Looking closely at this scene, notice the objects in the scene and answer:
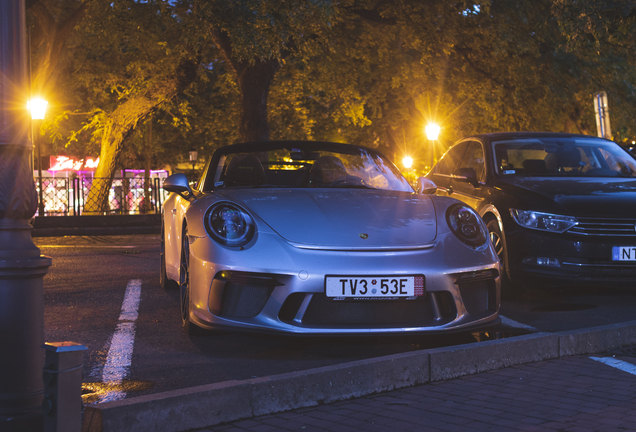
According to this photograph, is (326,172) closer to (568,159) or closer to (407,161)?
(568,159)

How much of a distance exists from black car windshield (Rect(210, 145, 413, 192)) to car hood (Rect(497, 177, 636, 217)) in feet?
4.63

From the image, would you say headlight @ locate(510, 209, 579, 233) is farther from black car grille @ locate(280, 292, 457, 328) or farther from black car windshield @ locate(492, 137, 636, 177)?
black car grille @ locate(280, 292, 457, 328)

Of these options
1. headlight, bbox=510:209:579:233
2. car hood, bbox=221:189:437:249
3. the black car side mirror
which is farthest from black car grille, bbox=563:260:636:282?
car hood, bbox=221:189:437:249

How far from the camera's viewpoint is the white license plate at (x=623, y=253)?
240 inches

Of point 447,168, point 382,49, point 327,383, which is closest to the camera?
point 327,383

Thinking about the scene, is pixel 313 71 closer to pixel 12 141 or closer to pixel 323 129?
pixel 323 129

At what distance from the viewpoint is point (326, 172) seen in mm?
5750

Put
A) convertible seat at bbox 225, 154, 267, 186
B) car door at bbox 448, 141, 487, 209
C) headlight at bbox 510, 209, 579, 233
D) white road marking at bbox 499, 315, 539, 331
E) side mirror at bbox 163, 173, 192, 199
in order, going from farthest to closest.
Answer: car door at bbox 448, 141, 487, 209 < headlight at bbox 510, 209, 579, 233 < convertible seat at bbox 225, 154, 267, 186 < side mirror at bbox 163, 173, 192, 199 < white road marking at bbox 499, 315, 539, 331

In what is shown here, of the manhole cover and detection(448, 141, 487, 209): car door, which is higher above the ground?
detection(448, 141, 487, 209): car door

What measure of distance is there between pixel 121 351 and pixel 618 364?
3.06 metres

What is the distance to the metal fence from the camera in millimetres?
20328

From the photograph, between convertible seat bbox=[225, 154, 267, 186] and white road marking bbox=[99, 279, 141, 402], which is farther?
convertible seat bbox=[225, 154, 267, 186]

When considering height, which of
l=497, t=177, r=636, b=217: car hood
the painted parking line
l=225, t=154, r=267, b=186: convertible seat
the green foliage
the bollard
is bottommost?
the painted parking line

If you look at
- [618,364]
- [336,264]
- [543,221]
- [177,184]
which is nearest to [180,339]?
[177,184]
